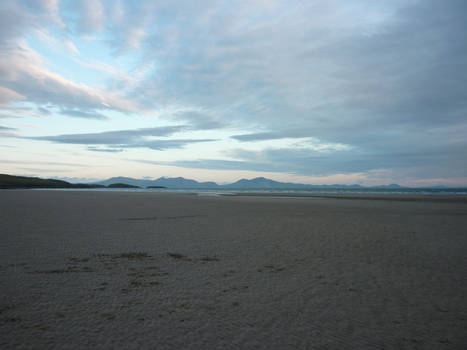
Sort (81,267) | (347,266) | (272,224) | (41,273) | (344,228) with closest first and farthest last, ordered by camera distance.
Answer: (41,273), (81,267), (347,266), (344,228), (272,224)

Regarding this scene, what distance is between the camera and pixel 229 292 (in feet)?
23.3

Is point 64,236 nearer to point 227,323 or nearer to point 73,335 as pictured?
point 73,335

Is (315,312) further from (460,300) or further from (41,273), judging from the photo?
(41,273)

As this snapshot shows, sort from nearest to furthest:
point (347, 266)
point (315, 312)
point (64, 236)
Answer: point (315, 312), point (347, 266), point (64, 236)

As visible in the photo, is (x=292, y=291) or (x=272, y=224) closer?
(x=292, y=291)

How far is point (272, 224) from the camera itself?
62.0ft

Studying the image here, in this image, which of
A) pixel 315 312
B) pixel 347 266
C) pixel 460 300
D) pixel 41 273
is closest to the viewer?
pixel 315 312

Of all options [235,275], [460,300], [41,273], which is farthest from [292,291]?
[41,273]

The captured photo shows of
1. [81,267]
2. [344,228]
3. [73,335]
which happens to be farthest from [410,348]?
[344,228]

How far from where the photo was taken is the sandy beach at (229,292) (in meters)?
5.05

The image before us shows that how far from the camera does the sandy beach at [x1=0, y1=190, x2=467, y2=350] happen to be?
505 cm

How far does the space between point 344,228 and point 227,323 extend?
13567 millimetres

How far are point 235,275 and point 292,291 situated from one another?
1825 mm

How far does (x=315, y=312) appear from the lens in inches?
239
